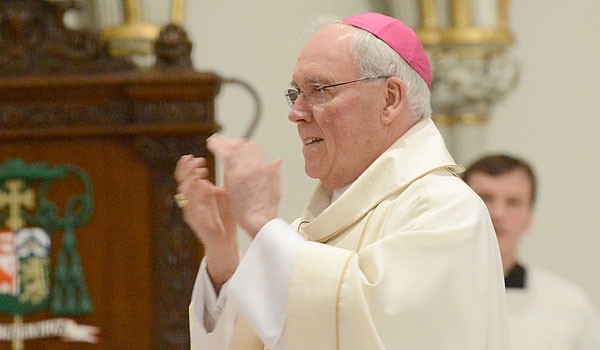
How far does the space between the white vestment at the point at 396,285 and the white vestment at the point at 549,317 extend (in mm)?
1945

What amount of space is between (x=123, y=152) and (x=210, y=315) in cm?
173

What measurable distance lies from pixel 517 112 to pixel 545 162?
13.2 inches

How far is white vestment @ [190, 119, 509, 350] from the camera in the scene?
2.81m

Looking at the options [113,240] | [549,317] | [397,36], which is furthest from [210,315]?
[549,317]

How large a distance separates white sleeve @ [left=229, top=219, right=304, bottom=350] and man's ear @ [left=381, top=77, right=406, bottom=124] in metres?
0.43

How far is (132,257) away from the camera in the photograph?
4.85m

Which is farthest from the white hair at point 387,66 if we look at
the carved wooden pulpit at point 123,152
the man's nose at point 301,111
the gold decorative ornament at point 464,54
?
the gold decorative ornament at point 464,54

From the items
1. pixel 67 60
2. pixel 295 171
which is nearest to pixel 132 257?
pixel 67 60

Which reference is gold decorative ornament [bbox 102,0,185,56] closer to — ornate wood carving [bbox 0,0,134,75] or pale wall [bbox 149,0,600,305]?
ornate wood carving [bbox 0,0,134,75]

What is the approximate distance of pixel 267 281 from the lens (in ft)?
9.51

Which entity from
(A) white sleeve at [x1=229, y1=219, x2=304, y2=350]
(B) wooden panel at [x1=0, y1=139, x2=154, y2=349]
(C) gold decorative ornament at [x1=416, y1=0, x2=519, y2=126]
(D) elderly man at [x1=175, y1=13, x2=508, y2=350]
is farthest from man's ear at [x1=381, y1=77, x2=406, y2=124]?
(C) gold decorative ornament at [x1=416, y1=0, x2=519, y2=126]

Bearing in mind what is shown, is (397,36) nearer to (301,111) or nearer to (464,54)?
(301,111)

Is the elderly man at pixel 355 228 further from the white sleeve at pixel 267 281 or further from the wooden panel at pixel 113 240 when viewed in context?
the wooden panel at pixel 113 240

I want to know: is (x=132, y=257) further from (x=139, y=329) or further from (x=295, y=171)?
(x=295, y=171)
